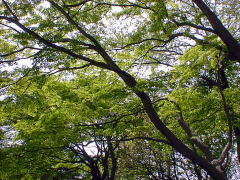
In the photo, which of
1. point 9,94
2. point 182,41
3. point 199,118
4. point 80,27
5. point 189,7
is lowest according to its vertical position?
point 199,118

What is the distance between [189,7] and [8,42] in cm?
645

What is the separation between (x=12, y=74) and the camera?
21.1ft

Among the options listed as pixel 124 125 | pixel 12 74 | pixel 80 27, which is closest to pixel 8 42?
pixel 12 74

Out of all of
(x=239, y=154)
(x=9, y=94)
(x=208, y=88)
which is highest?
(x=208, y=88)

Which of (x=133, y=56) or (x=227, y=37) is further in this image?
(x=133, y=56)

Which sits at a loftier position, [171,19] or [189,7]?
[189,7]

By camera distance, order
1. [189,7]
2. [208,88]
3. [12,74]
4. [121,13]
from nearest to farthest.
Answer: [12,74] → [121,13] → [189,7] → [208,88]

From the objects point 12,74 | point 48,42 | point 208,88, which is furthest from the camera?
point 208,88

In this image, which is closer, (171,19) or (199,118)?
(171,19)

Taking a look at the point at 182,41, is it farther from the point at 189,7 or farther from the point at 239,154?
the point at 239,154

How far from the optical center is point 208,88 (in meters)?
9.80

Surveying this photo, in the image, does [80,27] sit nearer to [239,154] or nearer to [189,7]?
[189,7]

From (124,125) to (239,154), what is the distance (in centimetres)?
399

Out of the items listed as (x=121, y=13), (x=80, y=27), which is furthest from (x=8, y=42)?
(x=121, y=13)
